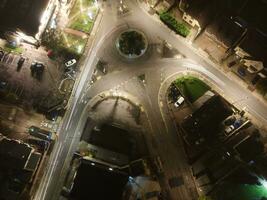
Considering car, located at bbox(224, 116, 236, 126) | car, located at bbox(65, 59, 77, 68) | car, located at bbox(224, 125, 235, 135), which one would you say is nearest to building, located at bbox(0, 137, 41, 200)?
car, located at bbox(65, 59, 77, 68)

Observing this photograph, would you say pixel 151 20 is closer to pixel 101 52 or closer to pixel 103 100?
pixel 101 52

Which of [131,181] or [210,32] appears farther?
[210,32]

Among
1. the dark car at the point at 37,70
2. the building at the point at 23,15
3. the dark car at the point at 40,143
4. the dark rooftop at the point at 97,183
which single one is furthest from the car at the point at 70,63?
the dark rooftop at the point at 97,183

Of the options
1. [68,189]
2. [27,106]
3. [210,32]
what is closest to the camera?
[68,189]

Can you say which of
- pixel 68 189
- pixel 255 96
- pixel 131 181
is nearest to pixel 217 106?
pixel 255 96

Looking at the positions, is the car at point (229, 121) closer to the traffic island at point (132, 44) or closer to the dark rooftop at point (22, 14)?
the traffic island at point (132, 44)

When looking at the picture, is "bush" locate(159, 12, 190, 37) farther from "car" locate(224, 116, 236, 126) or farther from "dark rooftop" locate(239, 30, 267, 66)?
"car" locate(224, 116, 236, 126)

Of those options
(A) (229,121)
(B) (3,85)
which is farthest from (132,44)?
(B) (3,85)
